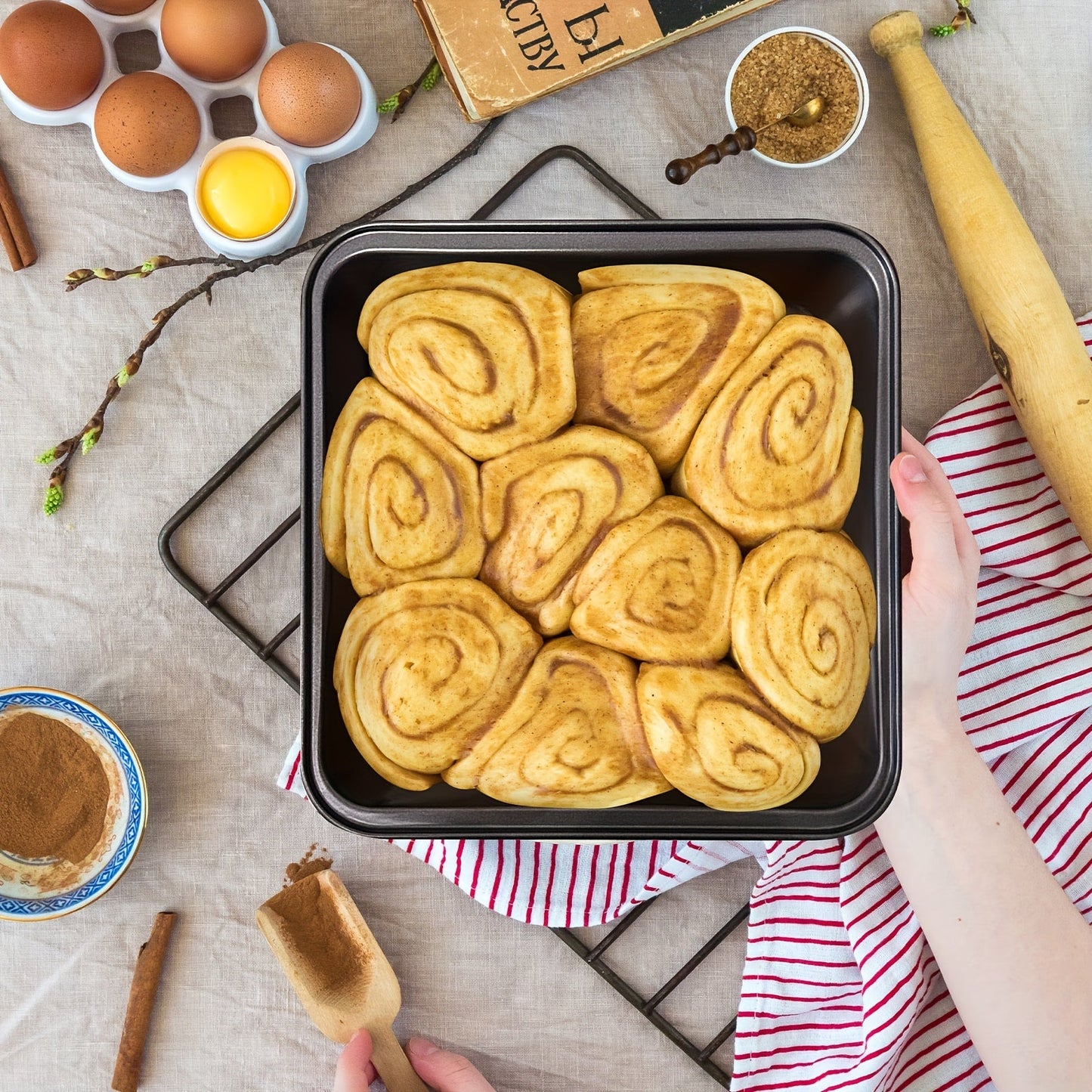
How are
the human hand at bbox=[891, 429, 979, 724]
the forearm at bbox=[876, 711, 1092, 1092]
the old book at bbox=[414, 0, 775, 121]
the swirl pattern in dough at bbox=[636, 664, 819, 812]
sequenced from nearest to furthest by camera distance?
the swirl pattern in dough at bbox=[636, 664, 819, 812]
the human hand at bbox=[891, 429, 979, 724]
the forearm at bbox=[876, 711, 1092, 1092]
the old book at bbox=[414, 0, 775, 121]

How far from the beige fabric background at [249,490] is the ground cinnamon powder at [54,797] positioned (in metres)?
0.07

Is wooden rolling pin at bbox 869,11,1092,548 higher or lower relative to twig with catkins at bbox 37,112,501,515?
lower

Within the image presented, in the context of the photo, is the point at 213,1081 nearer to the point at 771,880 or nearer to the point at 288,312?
the point at 771,880

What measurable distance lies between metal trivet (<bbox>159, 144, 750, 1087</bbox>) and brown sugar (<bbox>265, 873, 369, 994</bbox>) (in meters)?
0.24

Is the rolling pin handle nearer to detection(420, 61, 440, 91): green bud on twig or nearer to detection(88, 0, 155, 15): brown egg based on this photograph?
detection(420, 61, 440, 91): green bud on twig

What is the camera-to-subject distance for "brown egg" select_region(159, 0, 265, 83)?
1.01 metres

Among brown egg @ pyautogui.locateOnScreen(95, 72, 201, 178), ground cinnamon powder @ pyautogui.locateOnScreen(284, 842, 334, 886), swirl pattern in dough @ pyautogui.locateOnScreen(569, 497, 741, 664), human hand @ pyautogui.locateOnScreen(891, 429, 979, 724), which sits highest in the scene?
brown egg @ pyautogui.locateOnScreen(95, 72, 201, 178)

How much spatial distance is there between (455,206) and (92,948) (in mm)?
986

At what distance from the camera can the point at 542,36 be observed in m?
1.07

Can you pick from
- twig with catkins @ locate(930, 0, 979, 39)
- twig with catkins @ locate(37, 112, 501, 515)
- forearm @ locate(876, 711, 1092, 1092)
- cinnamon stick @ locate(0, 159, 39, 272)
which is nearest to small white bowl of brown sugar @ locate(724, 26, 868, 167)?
twig with catkins @ locate(930, 0, 979, 39)

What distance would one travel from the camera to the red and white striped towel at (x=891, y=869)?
3.37ft

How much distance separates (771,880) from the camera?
1.08 m

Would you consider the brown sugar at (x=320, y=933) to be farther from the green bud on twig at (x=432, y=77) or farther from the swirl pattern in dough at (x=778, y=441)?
the green bud on twig at (x=432, y=77)

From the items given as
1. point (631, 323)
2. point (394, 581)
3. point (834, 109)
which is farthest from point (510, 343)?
point (834, 109)
